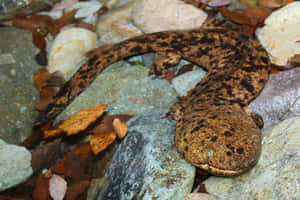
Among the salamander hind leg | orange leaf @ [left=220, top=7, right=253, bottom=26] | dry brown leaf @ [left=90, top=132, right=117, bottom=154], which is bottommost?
Answer: the salamander hind leg

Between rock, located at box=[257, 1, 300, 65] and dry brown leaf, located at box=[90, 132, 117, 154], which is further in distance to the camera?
rock, located at box=[257, 1, 300, 65]

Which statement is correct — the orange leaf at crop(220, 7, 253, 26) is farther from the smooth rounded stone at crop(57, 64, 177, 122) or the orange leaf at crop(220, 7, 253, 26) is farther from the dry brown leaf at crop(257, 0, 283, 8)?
the smooth rounded stone at crop(57, 64, 177, 122)

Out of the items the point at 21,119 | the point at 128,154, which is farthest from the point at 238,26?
the point at 21,119

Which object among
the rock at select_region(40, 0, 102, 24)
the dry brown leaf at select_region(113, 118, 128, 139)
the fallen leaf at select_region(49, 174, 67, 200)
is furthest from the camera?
the rock at select_region(40, 0, 102, 24)

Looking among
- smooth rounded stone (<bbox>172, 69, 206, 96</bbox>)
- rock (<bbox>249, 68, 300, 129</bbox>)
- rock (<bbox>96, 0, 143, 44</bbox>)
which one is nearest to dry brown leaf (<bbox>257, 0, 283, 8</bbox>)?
rock (<bbox>249, 68, 300, 129</bbox>)

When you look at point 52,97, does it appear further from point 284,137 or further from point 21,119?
point 284,137
